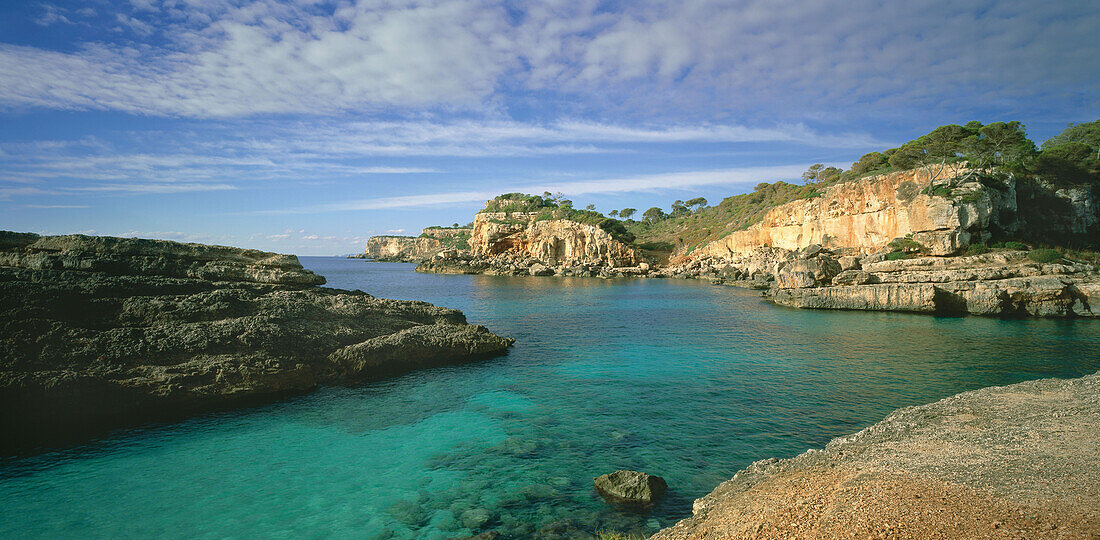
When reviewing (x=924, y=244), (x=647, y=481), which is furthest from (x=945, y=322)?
(x=647, y=481)

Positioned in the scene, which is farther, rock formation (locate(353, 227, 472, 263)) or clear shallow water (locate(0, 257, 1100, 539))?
rock formation (locate(353, 227, 472, 263))

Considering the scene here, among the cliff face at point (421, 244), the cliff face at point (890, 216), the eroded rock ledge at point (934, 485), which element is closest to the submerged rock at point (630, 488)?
the eroded rock ledge at point (934, 485)

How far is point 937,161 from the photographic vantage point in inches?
1870

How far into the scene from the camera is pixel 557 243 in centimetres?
8562

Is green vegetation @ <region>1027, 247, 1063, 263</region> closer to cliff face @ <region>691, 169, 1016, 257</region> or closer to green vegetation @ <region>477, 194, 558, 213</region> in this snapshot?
cliff face @ <region>691, 169, 1016, 257</region>

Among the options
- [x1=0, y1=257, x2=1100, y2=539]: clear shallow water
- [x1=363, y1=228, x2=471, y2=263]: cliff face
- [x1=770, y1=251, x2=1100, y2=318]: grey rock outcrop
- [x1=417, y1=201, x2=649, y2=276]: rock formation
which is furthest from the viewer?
[x1=363, y1=228, x2=471, y2=263]: cliff face

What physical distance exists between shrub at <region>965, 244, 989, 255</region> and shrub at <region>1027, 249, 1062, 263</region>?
2798 mm

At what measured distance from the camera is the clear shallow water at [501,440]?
7.54 meters

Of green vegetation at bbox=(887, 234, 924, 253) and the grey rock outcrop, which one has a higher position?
green vegetation at bbox=(887, 234, 924, 253)

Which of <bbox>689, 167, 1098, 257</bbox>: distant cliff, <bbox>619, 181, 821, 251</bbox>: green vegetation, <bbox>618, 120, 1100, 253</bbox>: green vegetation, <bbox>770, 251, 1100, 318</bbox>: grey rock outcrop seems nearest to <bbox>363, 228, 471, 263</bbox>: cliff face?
<bbox>619, 181, 821, 251</bbox>: green vegetation

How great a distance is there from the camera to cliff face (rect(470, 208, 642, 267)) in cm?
8288

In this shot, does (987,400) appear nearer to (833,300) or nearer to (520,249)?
(833,300)

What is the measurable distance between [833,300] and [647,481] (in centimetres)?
3119

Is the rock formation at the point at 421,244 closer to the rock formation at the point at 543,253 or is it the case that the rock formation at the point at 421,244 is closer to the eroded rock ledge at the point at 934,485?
the rock formation at the point at 543,253
